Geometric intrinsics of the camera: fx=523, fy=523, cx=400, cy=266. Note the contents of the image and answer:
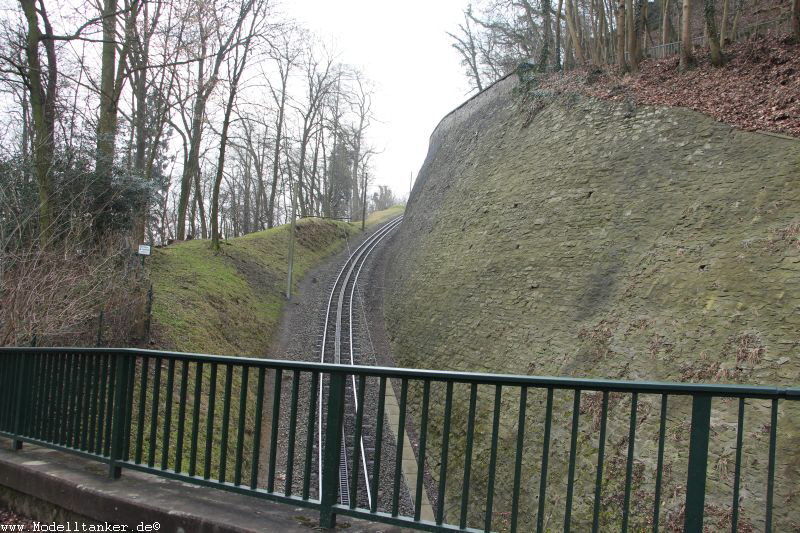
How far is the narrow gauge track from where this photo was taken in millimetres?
8914

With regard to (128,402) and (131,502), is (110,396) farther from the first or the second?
(131,502)

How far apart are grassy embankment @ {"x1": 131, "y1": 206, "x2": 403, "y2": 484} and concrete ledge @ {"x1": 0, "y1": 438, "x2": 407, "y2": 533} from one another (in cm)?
283

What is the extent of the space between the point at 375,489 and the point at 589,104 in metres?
15.8

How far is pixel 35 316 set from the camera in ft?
24.2

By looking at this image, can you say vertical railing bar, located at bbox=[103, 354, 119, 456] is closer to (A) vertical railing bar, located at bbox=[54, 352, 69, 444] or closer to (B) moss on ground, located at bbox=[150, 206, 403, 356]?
(A) vertical railing bar, located at bbox=[54, 352, 69, 444]

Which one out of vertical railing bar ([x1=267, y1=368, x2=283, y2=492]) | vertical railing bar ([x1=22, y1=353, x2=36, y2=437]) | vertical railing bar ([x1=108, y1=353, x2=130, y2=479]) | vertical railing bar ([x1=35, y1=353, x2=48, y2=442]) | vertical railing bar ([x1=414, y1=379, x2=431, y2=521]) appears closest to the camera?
vertical railing bar ([x1=414, y1=379, x2=431, y2=521])

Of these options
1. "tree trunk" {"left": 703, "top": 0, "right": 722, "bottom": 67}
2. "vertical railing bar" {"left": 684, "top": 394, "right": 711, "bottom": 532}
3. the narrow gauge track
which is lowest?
the narrow gauge track

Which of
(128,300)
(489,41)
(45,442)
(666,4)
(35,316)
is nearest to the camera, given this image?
(45,442)

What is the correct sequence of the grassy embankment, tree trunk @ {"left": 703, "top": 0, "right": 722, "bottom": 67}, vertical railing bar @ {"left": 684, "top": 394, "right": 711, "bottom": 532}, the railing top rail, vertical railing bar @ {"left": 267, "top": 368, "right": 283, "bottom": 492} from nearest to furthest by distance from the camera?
the railing top rail < vertical railing bar @ {"left": 684, "top": 394, "right": 711, "bottom": 532} < vertical railing bar @ {"left": 267, "top": 368, "right": 283, "bottom": 492} < the grassy embankment < tree trunk @ {"left": 703, "top": 0, "right": 722, "bottom": 67}

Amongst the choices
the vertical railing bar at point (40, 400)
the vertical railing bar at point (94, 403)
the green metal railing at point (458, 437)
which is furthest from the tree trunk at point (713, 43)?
the vertical railing bar at point (40, 400)

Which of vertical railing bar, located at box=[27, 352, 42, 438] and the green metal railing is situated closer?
the green metal railing

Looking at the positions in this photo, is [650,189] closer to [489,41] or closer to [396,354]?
[396,354]

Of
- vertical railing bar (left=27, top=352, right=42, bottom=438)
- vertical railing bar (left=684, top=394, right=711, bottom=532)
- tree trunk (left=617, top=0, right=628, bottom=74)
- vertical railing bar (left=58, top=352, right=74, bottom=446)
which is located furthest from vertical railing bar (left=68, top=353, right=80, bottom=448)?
tree trunk (left=617, top=0, right=628, bottom=74)

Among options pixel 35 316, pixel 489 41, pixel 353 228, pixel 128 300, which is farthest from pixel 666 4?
pixel 353 228
